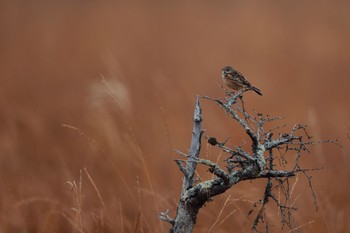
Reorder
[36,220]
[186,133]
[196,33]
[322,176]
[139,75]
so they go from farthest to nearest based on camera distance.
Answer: [196,33] < [139,75] < [186,133] < [322,176] < [36,220]

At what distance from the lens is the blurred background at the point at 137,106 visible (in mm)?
4008

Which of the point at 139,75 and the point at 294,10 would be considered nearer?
the point at 139,75

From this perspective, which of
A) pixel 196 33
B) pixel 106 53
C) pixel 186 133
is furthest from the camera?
pixel 196 33

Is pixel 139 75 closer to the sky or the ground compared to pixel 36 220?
closer to the sky

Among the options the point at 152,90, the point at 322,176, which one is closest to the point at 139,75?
the point at 152,90

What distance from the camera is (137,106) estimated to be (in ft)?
21.5

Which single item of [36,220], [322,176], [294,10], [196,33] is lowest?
[36,220]

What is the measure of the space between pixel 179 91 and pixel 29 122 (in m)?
1.67

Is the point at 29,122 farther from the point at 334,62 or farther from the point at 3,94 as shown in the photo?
the point at 334,62

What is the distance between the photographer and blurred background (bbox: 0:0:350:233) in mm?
4008

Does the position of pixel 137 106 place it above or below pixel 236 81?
above

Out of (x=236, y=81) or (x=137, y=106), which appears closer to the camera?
(x=236, y=81)

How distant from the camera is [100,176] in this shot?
4.96 metres

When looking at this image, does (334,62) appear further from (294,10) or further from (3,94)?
(3,94)
